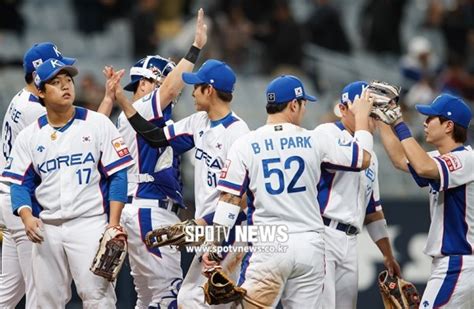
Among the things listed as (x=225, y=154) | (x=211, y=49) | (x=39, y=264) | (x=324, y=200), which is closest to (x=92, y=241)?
(x=39, y=264)

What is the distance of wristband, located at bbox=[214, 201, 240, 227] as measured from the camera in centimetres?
888

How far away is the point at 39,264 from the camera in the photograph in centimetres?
930

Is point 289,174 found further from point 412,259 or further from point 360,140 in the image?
point 412,259

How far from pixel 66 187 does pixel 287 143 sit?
1711 millimetres

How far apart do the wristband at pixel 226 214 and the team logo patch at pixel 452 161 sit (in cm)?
161

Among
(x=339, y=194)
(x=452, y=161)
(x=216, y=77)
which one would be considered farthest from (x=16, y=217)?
(x=452, y=161)

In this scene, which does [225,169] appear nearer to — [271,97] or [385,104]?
[271,97]

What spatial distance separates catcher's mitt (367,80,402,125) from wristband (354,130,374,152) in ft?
0.62

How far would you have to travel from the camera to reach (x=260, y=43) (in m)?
17.8

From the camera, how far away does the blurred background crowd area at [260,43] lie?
55.7 ft

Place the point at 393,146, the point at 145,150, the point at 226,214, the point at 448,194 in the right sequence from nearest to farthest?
the point at 226,214 < the point at 448,194 < the point at 393,146 < the point at 145,150

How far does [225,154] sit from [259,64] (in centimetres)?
833

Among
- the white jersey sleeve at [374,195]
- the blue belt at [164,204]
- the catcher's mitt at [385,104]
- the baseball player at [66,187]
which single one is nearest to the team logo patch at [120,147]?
the baseball player at [66,187]

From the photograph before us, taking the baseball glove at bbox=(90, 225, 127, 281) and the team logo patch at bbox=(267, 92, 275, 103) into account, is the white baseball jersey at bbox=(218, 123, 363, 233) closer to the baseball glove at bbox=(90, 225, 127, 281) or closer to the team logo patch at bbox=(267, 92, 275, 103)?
the team logo patch at bbox=(267, 92, 275, 103)
